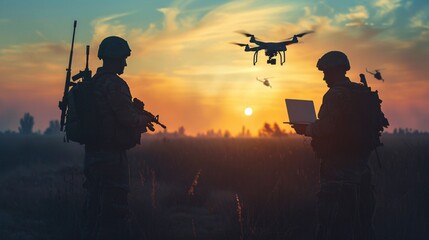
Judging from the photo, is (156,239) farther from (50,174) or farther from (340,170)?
(50,174)

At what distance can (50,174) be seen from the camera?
1555cm

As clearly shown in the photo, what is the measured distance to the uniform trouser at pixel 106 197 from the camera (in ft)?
16.7

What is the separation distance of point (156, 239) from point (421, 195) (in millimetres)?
5061

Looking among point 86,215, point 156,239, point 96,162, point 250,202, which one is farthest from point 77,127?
point 250,202

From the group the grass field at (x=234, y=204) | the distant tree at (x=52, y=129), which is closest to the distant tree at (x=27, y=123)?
the distant tree at (x=52, y=129)

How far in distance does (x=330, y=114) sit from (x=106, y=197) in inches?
108

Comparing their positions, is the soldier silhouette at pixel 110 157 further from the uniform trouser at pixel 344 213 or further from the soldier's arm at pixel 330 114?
the uniform trouser at pixel 344 213

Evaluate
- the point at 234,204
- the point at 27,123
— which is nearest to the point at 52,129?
the point at 27,123

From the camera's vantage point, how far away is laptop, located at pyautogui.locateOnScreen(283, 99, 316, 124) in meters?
5.24

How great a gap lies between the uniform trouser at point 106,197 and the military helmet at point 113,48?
3.96ft

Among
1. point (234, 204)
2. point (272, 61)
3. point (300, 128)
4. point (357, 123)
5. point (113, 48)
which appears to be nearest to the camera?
point (357, 123)

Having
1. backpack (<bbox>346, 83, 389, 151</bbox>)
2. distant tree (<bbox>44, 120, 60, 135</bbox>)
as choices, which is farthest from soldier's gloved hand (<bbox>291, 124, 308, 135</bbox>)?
distant tree (<bbox>44, 120, 60, 135</bbox>)

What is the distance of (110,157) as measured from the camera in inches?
204

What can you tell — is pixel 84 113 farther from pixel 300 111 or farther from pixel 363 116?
Result: pixel 363 116
